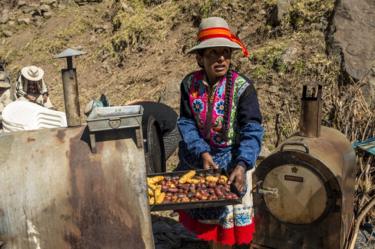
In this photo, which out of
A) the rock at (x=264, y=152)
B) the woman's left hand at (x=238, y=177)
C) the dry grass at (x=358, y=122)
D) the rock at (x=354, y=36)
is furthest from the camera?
the rock at (x=354, y=36)

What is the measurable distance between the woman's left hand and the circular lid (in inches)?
30.9

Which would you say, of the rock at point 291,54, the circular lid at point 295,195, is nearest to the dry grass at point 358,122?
the rock at point 291,54

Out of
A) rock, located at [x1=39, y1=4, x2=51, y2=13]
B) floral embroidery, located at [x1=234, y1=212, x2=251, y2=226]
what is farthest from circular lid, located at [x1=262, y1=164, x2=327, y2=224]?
rock, located at [x1=39, y1=4, x2=51, y2=13]

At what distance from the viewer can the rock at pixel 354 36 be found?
6.20m

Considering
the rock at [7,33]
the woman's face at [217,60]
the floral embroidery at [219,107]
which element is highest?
the rock at [7,33]

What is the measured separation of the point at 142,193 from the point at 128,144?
305mm

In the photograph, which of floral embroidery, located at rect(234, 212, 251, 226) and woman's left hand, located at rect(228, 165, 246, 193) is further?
floral embroidery, located at rect(234, 212, 251, 226)

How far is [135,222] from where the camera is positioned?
261 centimetres

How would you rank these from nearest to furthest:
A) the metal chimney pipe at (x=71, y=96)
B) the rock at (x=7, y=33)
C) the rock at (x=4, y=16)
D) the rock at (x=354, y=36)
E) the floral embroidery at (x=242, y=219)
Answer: the metal chimney pipe at (x=71, y=96) < the floral embroidery at (x=242, y=219) < the rock at (x=354, y=36) < the rock at (x=7, y=33) < the rock at (x=4, y=16)

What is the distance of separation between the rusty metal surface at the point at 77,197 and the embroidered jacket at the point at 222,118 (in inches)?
27.7

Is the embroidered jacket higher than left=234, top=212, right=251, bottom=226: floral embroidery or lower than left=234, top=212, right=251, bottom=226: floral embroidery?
higher

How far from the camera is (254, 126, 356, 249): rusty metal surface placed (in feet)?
11.5

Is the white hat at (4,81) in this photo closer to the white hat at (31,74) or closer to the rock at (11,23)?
the white hat at (31,74)

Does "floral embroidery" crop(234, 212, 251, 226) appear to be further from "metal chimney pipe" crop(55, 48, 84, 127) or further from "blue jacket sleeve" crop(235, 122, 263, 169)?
"metal chimney pipe" crop(55, 48, 84, 127)
